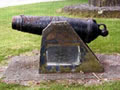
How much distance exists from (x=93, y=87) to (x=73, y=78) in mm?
469

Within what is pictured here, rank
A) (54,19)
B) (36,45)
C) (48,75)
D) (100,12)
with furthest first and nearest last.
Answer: (100,12), (36,45), (54,19), (48,75)

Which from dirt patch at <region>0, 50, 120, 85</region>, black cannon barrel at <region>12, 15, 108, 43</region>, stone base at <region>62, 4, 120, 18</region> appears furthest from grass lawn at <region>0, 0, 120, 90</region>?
black cannon barrel at <region>12, 15, 108, 43</region>

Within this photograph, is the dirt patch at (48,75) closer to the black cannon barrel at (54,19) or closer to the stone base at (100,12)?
the black cannon barrel at (54,19)

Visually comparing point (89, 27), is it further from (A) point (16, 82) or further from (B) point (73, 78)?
(A) point (16, 82)

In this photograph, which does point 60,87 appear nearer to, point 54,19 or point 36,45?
point 54,19

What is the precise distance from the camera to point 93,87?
507 centimetres

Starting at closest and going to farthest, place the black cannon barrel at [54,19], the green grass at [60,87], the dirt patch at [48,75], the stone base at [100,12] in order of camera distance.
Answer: the green grass at [60,87] → the dirt patch at [48,75] → the black cannon barrel at [54,19] → the stone base at [100,12]

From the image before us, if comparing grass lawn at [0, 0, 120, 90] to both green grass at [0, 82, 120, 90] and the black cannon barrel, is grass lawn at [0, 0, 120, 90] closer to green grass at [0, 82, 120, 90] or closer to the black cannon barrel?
green grass at [0, 82, 120, 90]

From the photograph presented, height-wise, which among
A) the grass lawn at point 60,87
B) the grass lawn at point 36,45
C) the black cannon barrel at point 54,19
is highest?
the black cannon barrel at point 54,19

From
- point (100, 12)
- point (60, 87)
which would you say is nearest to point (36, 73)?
point (60, 87)

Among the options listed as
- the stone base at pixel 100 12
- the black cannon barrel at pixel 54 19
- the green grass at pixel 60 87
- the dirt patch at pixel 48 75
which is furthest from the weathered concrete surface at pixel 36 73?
the stone base at pixel 100 12

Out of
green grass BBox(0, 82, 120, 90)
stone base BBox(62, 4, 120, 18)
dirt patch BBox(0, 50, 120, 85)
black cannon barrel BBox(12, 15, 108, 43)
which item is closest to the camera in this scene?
green grass BBox(0, 82, 120, 90)

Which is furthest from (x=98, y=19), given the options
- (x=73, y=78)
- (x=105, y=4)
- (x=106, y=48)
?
(x=73, y=78)

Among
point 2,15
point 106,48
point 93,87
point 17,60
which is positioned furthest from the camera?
point 2,15
